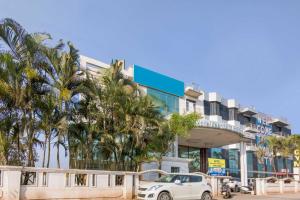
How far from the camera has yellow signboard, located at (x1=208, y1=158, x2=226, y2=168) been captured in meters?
50.0

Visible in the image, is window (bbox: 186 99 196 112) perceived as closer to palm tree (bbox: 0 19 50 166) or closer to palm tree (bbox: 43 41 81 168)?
palm tree (bbox: 43 41 81 168)

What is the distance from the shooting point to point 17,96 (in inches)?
720

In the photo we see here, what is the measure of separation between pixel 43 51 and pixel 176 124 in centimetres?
1157

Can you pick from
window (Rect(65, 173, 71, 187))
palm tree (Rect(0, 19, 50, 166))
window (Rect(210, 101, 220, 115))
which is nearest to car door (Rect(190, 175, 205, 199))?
window (Rect(65, 173, 71, 187))

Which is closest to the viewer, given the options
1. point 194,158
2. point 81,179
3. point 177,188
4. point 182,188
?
point 177,188

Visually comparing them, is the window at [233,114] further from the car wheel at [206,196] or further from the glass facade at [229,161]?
the car wheel at [206,196]

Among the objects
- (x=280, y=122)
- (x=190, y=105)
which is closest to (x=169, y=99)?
(x=190, y=105)

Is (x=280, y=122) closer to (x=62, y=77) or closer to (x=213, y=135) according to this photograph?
(x=213, y=135)

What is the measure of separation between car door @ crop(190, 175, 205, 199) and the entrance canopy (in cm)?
1384

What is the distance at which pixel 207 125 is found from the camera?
33938 mm

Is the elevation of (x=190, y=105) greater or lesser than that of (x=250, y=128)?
greater

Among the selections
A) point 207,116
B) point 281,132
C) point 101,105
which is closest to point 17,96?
point 101,105

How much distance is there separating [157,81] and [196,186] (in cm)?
2063

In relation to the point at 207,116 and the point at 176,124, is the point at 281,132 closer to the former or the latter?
the point at 207,116
